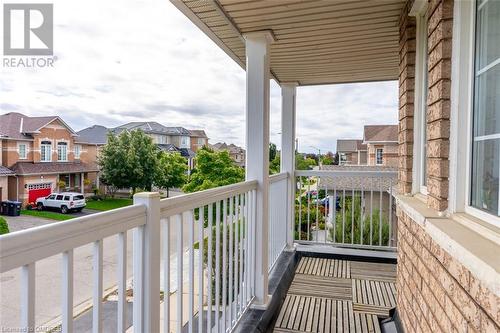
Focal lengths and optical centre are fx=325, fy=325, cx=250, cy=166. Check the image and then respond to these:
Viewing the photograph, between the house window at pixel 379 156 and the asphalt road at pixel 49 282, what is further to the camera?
the house window at pixel 379 156

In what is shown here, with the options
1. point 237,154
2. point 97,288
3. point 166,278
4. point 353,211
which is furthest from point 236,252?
point 353,211

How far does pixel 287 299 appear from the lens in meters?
3.27

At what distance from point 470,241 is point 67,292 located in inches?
51.0

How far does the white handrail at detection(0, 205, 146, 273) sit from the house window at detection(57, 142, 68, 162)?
64 centimetres

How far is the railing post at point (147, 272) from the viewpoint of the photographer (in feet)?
3.97

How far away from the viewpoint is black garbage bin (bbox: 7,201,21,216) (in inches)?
39.1

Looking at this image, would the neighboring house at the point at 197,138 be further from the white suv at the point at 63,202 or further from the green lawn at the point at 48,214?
the green lawn at the point at 48,214

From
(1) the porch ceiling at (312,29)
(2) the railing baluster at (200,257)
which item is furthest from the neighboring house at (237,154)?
(2) the railing baluster at (200,257)

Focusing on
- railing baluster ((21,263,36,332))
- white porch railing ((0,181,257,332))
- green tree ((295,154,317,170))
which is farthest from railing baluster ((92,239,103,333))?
green tree ((295,154,317,170))

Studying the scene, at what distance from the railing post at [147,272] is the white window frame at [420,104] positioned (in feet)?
5.80

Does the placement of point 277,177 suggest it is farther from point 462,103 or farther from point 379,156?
point 462,103

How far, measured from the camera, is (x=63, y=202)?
47.6 inches

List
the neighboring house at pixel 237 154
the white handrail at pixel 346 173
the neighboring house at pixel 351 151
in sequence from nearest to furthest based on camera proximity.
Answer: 1. the neighboring house at pixel 237 154
2. the white handrail at pixel 346 173
3. the neighboring house at pixel 351 151

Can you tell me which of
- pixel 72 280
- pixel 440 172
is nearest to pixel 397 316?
pixel 440 172
